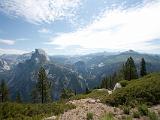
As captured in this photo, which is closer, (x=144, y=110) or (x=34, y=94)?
(x=144, y=110)

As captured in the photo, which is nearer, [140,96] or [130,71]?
[140,96]

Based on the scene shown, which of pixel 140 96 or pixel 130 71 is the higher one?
pixel 140 96

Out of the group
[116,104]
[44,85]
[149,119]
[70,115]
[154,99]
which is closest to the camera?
[149,119]

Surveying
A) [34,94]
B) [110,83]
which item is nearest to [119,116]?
[34,94]

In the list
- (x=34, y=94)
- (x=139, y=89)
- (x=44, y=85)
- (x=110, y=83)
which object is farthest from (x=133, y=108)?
(x=110, y=83)

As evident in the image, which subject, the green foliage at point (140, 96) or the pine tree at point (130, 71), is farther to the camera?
the pine tree at point (130, 71)

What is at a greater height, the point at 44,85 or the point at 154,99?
the point at 154,99

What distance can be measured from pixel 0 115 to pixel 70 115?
8430mm

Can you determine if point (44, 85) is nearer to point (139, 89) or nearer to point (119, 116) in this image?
point (139, 89)

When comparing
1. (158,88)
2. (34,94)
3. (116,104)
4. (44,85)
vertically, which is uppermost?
(158,88)

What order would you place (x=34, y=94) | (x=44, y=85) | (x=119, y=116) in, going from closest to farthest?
(x=119, y=116), (x=44, y=85), (x=34, y=94)

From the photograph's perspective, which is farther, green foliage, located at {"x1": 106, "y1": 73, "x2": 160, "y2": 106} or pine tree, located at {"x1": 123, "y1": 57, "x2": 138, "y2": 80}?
pine tree, located at {"x1": 123, "y1": 57, "x2": 138, "y2": 80}

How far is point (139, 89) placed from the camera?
83.8 ft

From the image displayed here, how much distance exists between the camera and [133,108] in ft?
67.1
